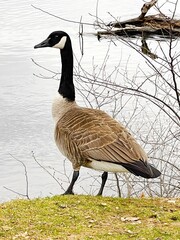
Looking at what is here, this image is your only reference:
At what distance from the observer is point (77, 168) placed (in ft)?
23.6

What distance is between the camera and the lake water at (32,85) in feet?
44.0

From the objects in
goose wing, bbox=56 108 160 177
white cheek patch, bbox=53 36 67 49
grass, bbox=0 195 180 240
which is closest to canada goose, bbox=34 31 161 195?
goose wing, bbox=56 108 160 177

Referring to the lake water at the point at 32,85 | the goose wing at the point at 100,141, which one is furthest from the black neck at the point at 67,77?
the lake water at the point at 32,85

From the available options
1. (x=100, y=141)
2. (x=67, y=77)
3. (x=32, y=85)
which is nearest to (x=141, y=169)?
(x=100, y=141)

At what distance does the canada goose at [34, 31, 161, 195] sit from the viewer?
254 inches

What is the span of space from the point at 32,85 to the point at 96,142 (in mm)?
11885

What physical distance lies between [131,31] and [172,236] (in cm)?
1952

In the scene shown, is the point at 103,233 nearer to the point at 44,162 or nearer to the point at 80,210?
the point at 80,210

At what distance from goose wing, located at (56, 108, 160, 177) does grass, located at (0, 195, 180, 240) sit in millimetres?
500

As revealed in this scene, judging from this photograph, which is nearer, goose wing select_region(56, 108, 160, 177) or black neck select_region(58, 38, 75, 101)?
goose wing select_region(56, 108, 160, 177)

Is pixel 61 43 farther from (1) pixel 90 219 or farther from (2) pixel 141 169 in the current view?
(1) pixel 90 219

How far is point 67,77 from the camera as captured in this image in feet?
27.7

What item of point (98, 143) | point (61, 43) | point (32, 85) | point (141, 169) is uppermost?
point (61, 43)

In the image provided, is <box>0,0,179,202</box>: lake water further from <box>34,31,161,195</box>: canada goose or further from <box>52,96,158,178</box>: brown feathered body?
<box>52,96,158,178</box>: brown feathered body
